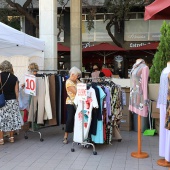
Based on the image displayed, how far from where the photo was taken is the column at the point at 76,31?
1181 cm

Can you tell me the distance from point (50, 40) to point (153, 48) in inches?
309

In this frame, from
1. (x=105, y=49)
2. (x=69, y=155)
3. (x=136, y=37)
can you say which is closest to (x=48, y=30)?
(x=69, y=155)

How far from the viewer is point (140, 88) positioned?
559 centimetres

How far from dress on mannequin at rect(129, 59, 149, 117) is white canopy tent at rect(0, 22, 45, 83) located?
10.7 feet

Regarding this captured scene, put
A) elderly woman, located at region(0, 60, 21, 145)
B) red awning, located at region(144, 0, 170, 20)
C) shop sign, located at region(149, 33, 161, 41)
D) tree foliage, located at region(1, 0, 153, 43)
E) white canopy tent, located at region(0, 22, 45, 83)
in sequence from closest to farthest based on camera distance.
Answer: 1. red awning, located at region(144, 0, 170, 20)
2. elderly woman, located at region(0, 60, 21, 145)
3. white canopy tent, located at region(0, 22, 45, 83)
4. tree foliage, located at region(1, 0, 153, 43)
5. shop sign, located at region(149, 33, 161, 41)

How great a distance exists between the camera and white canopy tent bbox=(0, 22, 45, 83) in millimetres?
7670

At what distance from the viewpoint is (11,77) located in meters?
6.72

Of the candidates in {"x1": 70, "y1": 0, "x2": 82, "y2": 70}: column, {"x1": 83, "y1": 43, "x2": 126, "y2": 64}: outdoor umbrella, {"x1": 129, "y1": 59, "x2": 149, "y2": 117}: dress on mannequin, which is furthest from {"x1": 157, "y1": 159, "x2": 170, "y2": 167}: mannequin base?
Result: {"x1": 83, "y1": 43, "x2": 126, "y2": 64}: outdoor umbrella

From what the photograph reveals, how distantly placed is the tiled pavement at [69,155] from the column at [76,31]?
5.13 m

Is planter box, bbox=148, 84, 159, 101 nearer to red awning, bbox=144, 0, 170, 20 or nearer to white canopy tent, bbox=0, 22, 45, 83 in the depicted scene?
red awning, bbox=144, 0, 170, 20

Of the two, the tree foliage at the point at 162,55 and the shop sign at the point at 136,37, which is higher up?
the shop sign at the point at 136,37

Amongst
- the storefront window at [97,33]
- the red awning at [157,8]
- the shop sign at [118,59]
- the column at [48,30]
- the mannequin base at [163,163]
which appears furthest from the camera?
the storefront window at [97,33]

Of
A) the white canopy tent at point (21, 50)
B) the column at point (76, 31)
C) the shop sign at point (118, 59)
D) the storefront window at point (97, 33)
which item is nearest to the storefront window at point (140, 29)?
the storefront window at point (97, 33)

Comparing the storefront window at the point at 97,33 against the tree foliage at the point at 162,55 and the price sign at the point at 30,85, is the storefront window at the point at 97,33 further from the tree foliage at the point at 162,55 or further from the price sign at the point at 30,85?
the price sign at the point at 30,85
